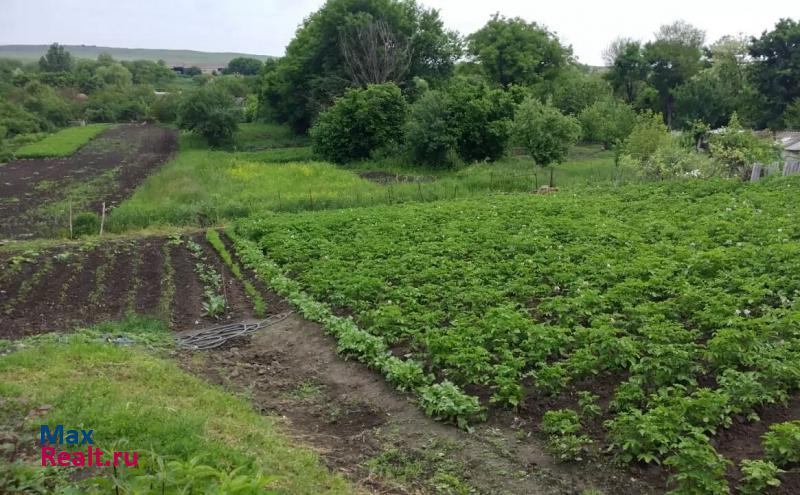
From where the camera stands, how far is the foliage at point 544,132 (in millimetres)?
29438

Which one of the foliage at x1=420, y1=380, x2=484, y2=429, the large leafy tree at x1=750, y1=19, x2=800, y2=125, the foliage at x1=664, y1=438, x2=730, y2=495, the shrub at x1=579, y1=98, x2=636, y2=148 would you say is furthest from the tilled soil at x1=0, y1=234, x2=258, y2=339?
the large leafy tree at x1=750, y1=19, x2=800, y2=125

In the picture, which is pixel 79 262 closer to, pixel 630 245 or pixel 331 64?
pixel 630 245

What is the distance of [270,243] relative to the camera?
58.9ft

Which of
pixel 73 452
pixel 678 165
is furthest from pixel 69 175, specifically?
pixel 73 452

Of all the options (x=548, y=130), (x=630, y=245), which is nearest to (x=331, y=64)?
(x=548, y=130)

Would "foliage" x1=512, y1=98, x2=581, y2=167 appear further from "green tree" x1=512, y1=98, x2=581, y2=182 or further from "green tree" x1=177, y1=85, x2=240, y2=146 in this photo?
"green tree" x1=177, y1=85, x2=240, y2=146

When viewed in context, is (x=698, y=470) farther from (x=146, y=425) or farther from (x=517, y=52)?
(x=517, y=52)

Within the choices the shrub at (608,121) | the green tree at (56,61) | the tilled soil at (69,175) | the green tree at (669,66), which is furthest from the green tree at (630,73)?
the green tree at (56,61)

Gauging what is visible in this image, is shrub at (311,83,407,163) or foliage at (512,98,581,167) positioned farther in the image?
shrub at (311,83,407,163)

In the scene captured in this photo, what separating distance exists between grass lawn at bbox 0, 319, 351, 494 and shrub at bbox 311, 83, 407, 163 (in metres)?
31.0

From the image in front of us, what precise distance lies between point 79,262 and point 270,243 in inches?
203

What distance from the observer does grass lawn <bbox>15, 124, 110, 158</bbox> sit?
45062 mm

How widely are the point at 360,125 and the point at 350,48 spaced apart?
13.9m

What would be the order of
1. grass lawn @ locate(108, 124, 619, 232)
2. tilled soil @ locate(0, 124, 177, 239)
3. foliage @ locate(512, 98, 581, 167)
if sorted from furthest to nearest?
foliage @ locate(512, 98, 581, 167) < grass lawn @ locate(108, 124, 619, 232) < tilled soil @ locate(0, 124, 177, 239)
